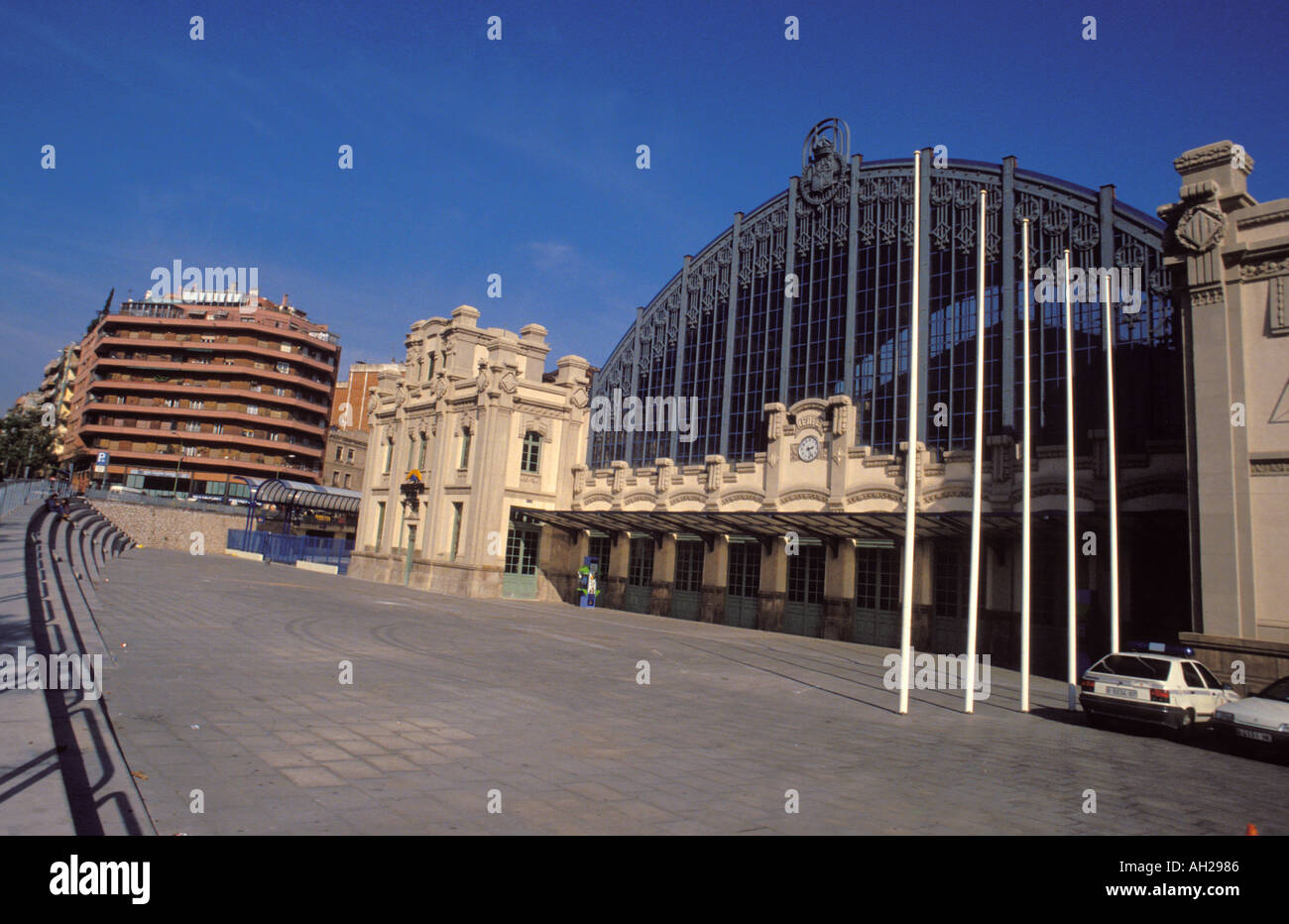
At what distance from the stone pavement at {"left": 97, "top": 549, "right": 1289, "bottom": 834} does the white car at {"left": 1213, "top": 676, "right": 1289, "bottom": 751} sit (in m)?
0.44

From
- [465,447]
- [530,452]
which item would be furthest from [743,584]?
[465,447]

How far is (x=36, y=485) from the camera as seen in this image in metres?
38.9

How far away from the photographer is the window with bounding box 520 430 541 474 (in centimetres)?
4234

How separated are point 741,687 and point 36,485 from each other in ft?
127

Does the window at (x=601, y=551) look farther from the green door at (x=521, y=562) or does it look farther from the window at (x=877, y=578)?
the window at (x=877, y=578)

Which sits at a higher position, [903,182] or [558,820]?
[903,182]

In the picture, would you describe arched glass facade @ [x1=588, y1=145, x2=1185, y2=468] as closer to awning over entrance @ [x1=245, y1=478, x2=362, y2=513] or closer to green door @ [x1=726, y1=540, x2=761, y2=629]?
green door @ [x1=726, y1=540, x2=761, y2=629]

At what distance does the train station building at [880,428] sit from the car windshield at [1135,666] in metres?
5.43

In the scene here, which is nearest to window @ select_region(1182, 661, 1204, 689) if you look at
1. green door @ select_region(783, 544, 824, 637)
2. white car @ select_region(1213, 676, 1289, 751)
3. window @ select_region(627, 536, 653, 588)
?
white car @ select_region(1213, 676, 1289, 751)

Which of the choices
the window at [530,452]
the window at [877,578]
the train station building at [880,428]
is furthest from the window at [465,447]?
the window at [877,578]

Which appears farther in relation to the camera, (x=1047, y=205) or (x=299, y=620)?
(x=1047, y=205)

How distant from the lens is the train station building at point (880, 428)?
19422 millimetres
